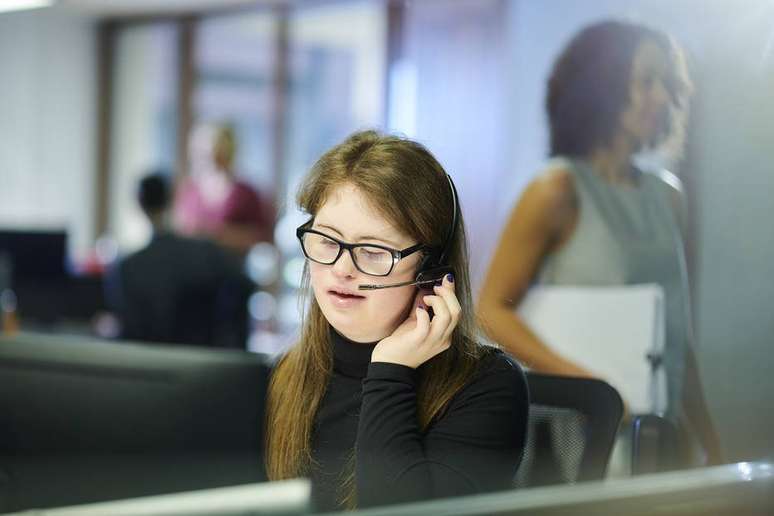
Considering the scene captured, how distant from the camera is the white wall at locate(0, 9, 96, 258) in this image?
7812 millimetres

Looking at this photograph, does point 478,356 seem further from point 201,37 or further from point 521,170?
point 201,37

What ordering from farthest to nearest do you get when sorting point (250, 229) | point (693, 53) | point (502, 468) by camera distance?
point (250, 229) → point (693, 53) → point (502, 468)

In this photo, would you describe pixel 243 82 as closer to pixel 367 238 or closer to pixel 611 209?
pixel 611 209

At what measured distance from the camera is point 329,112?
7547mm

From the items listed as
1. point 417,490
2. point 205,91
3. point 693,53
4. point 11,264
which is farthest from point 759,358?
point 205,91

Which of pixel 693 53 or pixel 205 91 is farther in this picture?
pixel 205 91

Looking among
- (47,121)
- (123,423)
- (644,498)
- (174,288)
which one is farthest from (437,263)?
(47,121)

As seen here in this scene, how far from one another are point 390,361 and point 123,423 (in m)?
0.26

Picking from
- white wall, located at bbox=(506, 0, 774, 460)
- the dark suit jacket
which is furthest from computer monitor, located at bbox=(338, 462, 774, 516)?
the dark suit jacket

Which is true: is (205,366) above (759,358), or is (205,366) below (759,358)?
above

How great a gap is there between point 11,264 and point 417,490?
14.5 ft

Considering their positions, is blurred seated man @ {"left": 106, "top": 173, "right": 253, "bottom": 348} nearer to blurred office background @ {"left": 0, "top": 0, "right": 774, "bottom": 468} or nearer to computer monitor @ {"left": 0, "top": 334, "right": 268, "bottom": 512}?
blurred office background @ {"left": 0, "top": 0, "right": 774, "bottom": 468}

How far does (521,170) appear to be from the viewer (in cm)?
231

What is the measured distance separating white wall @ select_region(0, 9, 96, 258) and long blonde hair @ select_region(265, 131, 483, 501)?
23.2 ft
